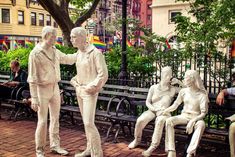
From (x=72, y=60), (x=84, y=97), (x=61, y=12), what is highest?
(x=61, y=12)

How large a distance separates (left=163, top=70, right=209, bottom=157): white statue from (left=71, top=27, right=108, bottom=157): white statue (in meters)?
1.15

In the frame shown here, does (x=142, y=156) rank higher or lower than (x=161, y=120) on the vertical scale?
lower

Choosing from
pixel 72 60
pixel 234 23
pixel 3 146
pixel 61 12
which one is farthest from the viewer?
pixel 61 12

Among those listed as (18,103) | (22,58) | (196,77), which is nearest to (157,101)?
(196,77)

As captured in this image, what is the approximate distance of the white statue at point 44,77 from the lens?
5461mm

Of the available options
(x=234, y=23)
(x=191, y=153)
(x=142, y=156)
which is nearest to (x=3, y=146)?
(x=142, y=156)

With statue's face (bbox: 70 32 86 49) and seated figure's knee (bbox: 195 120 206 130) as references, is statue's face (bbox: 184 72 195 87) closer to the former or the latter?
seated figure's knee (bbox: 195 120 206 130)

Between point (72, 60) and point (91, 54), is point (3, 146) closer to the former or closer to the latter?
point (72, 60)

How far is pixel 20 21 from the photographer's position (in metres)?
46.5

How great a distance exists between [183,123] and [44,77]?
234 cm

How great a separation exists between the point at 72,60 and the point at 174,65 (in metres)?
2.95

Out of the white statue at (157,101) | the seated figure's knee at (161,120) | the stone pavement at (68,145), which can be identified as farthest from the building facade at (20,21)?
the seated figure's knee at (161,120)

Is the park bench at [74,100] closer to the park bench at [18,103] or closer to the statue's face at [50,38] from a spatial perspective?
the park bench at [18,103]

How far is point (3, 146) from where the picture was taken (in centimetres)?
635
